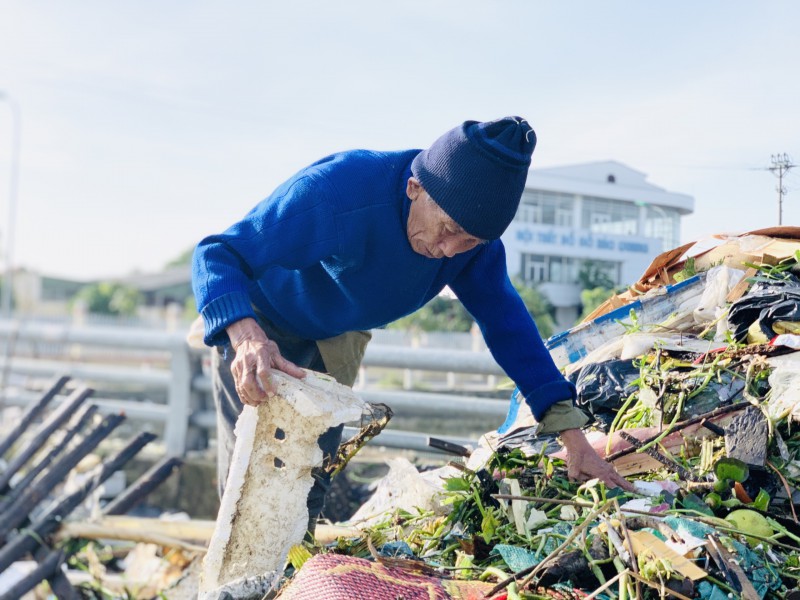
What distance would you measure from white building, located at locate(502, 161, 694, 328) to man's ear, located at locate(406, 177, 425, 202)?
1.49 meters

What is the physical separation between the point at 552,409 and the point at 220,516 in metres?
1.18

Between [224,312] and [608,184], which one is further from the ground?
[608,184]

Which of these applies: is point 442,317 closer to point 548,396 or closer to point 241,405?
point 241,405

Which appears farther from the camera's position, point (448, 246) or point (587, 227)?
point (587, 227)

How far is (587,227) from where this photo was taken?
4.51 metres

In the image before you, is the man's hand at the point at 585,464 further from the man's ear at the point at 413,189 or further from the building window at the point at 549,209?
the building window at the point at 549,209

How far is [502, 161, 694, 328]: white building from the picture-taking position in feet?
13.6

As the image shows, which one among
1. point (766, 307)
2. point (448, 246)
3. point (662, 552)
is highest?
point (448, 246)

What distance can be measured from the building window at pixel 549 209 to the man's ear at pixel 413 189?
68.3 inches

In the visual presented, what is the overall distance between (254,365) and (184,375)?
12.2ft

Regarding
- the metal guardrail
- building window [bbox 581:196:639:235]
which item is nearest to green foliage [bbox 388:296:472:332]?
the metal guardrail

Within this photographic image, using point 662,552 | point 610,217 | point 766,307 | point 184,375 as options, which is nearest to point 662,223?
point 610,217

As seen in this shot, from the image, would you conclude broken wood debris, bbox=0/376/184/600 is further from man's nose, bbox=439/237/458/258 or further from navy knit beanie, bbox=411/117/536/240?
navy knit beanie, bbox=411/117/536/240

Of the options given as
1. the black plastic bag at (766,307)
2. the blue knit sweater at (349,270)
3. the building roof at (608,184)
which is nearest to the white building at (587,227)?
the building roof at (608,184)
